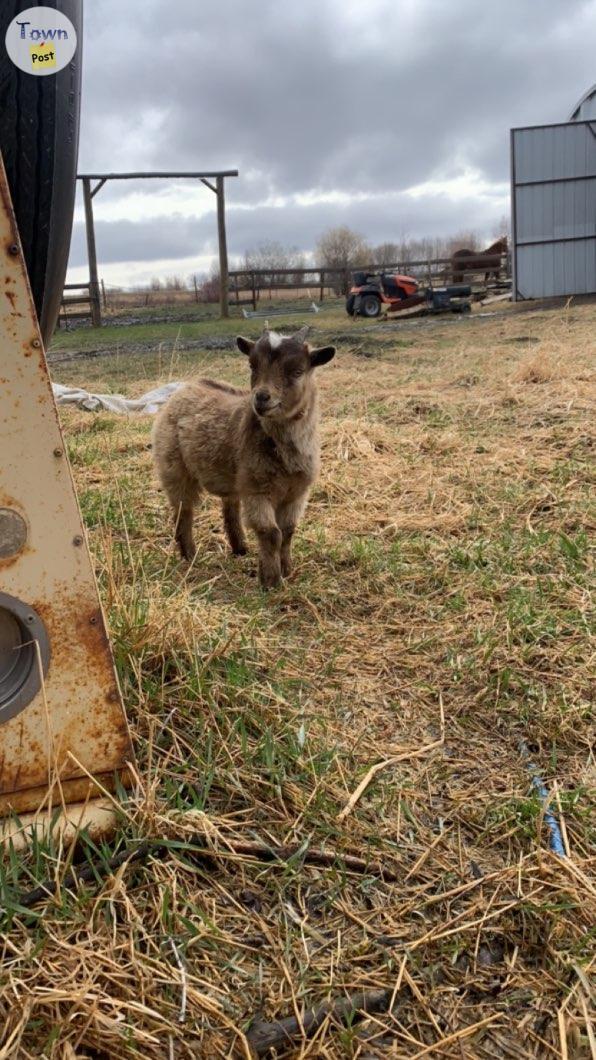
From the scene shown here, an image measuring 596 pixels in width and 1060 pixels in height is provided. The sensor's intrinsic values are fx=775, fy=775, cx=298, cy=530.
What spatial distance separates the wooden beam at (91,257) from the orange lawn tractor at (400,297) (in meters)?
7.50

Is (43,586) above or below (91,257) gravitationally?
below

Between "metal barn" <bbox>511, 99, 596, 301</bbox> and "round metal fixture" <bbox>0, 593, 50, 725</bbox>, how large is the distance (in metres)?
20.3

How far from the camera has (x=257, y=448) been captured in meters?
3.94

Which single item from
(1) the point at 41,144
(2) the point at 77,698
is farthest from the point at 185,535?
(1) the point at 41,144

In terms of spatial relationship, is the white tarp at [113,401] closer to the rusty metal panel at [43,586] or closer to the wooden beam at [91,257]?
the rusty metal panel at [43,586]

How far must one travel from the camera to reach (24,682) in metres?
1.88

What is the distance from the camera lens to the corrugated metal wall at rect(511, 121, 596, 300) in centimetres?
1950

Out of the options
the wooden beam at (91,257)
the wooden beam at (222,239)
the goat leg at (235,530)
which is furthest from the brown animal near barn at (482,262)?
the goat leg at (235,530)

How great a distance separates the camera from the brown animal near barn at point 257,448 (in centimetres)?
380

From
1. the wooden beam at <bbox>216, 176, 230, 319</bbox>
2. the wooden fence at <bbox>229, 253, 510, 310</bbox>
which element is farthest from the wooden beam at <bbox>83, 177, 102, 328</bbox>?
the wooden fence at <bbox>229, 253, 510, 310</bbox>

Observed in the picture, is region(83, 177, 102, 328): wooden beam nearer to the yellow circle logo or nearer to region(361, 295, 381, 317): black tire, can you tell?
region(361, 295, 381, 317): black tire

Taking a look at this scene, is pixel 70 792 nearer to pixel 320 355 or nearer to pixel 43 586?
pixel 43 586

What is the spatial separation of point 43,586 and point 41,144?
111cm

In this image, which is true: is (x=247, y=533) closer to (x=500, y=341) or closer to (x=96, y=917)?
(x=96, y=917)
